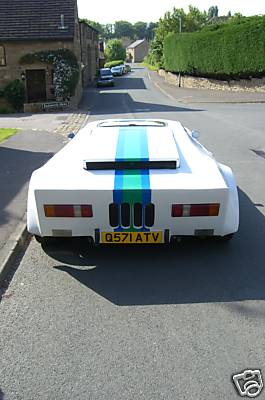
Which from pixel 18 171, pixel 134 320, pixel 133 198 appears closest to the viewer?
pixel 134 320

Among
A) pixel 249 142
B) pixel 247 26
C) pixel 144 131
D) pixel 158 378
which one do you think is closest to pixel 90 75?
pixel 247 26

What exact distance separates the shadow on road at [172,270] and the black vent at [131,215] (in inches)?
19.8

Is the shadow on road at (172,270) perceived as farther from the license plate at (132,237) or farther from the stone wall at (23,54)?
the stone wall at (23,54)

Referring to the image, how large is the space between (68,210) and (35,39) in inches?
959

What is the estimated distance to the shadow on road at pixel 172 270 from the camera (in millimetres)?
3834

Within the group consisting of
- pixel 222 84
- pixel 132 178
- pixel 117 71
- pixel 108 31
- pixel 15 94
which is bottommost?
pixel 117 71

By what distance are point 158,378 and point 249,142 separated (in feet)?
33.2

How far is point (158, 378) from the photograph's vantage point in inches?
109

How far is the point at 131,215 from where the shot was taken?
13.3ft

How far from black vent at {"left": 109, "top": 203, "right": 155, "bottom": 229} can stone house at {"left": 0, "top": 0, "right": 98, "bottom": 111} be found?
73.7 feet

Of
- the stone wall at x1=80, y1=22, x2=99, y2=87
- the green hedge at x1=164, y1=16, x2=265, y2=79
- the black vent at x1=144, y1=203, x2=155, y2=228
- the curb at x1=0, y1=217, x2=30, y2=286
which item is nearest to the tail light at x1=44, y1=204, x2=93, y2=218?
the black vent at x1=144, y1=203, x2=155, y2=228

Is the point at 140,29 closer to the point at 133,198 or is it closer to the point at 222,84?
the point at 222,84

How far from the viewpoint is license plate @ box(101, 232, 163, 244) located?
4133 millimetres

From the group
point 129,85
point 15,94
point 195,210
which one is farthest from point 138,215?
point 129,85
